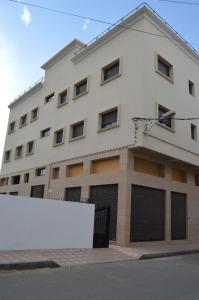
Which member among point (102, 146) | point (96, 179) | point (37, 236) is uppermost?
point (102, 146)

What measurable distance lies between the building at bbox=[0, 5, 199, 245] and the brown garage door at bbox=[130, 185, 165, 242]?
0.05m

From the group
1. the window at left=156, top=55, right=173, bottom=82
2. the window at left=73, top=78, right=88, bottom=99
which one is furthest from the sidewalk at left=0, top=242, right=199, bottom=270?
the window at left=73, top=78, right=88, bottom=99

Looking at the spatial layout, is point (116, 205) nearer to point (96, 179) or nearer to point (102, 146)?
point (96, 179)

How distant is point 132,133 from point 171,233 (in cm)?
611

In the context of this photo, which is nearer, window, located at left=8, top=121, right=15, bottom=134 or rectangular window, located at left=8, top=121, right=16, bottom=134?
rectangular window, located at left=8, top=121, right=16, bottom=134

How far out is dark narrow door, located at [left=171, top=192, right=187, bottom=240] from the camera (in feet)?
56.3

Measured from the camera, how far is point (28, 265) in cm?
834

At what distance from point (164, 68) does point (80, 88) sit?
18.4 ft

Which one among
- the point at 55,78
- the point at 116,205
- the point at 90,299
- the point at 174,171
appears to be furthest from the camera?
the point at 55,78

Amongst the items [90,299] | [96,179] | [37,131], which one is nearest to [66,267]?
[90,299]

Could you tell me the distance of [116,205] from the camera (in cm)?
1493

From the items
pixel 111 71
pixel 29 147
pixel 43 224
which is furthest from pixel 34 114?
pixel 43 224

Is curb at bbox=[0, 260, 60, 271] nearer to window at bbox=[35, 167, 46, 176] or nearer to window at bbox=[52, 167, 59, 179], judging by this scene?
window at bbox=[52, 167, 59, 179]

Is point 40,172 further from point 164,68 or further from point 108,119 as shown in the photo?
point 164,68
